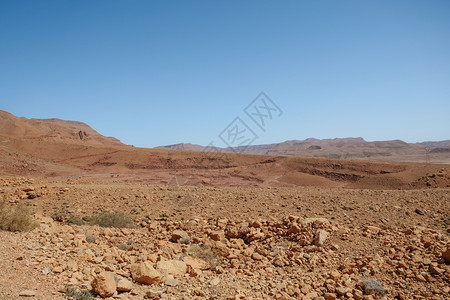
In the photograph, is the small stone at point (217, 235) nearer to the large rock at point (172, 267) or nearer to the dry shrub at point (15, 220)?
the large rock at point (172, 267)

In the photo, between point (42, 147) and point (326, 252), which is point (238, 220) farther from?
point (42, 147)

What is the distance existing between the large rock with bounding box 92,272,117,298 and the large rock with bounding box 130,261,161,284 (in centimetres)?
61

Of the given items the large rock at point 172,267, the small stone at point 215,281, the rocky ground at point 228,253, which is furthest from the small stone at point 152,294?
the small stone at point 215,281

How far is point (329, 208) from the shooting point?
10.5 metres

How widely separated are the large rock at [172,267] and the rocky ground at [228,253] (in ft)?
0.07

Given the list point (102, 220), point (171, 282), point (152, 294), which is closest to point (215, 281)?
point (171, 282)

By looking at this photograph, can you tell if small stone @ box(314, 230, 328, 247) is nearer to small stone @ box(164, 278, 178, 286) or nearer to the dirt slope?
small stone @ box(164, 278, 178, 286)

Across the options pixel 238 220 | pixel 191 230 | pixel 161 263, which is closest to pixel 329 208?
pixel 238 220

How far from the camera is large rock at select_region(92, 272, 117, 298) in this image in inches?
163

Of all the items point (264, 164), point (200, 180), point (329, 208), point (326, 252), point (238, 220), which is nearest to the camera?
point (326, 252)

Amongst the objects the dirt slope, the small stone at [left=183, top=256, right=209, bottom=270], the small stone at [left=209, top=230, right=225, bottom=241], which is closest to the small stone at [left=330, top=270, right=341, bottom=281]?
the small stone at [left=183, top=256, right=209, bottom=270]

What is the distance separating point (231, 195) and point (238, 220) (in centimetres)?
331

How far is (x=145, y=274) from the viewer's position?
4.86 meters

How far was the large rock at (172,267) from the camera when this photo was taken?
17.6 ft
